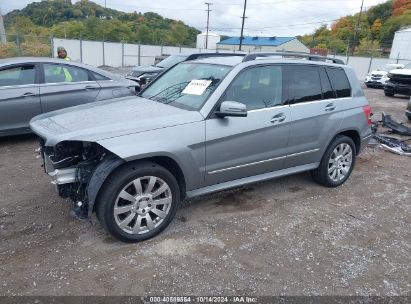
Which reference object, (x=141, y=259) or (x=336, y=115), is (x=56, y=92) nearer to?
(x=141, y=259)

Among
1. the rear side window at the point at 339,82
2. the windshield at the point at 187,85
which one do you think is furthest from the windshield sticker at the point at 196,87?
the rear side window at the point at 339,82

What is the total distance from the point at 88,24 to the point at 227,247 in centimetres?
5492

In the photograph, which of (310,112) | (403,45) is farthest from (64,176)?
(403,45)

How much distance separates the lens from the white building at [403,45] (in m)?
46.5

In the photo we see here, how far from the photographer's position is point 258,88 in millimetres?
4043

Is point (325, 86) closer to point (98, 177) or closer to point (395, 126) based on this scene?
point (98, 177)

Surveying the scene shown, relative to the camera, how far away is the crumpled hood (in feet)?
10.2

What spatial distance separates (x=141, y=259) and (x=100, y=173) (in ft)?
2.80

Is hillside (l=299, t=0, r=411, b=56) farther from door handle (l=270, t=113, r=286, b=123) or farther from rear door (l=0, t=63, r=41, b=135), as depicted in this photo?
door handle (l=270, t=113, r=286, b=123)

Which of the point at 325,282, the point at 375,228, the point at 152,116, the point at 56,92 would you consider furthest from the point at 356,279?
the point at 56,92

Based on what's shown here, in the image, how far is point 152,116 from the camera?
11.3ft

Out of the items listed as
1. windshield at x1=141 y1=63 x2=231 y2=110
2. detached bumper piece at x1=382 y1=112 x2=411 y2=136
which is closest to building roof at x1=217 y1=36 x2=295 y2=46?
detached bumper piece at x1=382 y1=112 x2=411 y2=136

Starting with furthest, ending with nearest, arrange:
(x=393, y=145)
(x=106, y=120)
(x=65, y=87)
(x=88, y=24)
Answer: (x=88, y=24)
(x=393, y=145)
(x=65, y=87)
(x=106, y=120)

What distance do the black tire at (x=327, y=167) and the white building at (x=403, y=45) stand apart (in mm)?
47845
